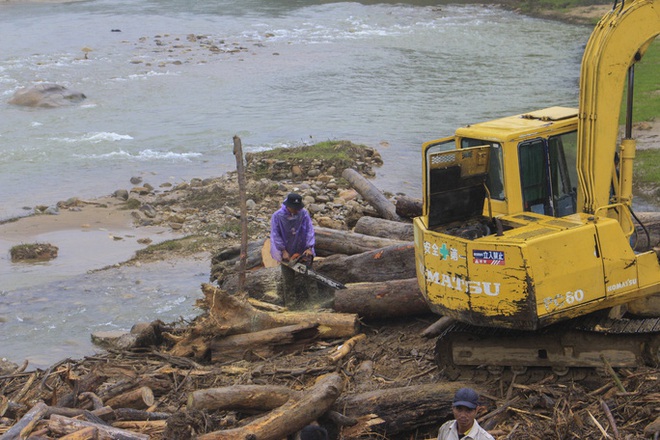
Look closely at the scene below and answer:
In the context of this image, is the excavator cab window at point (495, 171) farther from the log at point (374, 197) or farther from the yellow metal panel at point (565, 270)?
the log at point (374, 197)

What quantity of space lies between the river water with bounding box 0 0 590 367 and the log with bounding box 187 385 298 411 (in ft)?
18.1

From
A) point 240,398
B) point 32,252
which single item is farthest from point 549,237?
point 32,252

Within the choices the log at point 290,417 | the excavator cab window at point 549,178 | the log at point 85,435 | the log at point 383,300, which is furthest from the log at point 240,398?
the excavator cab window at point 549,178

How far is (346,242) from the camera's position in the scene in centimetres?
1259

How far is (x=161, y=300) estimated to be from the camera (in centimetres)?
1473

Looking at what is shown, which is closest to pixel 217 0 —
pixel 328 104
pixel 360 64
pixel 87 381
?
pixel 360 64

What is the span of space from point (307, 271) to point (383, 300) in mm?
1317

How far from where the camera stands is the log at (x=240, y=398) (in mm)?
7812

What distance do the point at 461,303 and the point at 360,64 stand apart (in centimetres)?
3086

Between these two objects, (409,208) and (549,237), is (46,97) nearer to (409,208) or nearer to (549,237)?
(409,208)

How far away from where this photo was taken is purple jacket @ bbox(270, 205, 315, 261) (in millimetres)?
11250

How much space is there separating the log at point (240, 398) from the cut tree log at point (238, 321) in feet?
6.97

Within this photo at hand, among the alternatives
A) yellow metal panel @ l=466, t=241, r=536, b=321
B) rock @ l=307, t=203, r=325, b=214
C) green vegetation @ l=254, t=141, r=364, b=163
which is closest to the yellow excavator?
yellow metal panel @ l=466, t=241, r=536, b=321

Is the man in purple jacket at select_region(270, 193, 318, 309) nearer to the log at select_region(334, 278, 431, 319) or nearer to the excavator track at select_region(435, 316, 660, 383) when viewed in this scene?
the log at select_region(334, 278, 431, 319)
